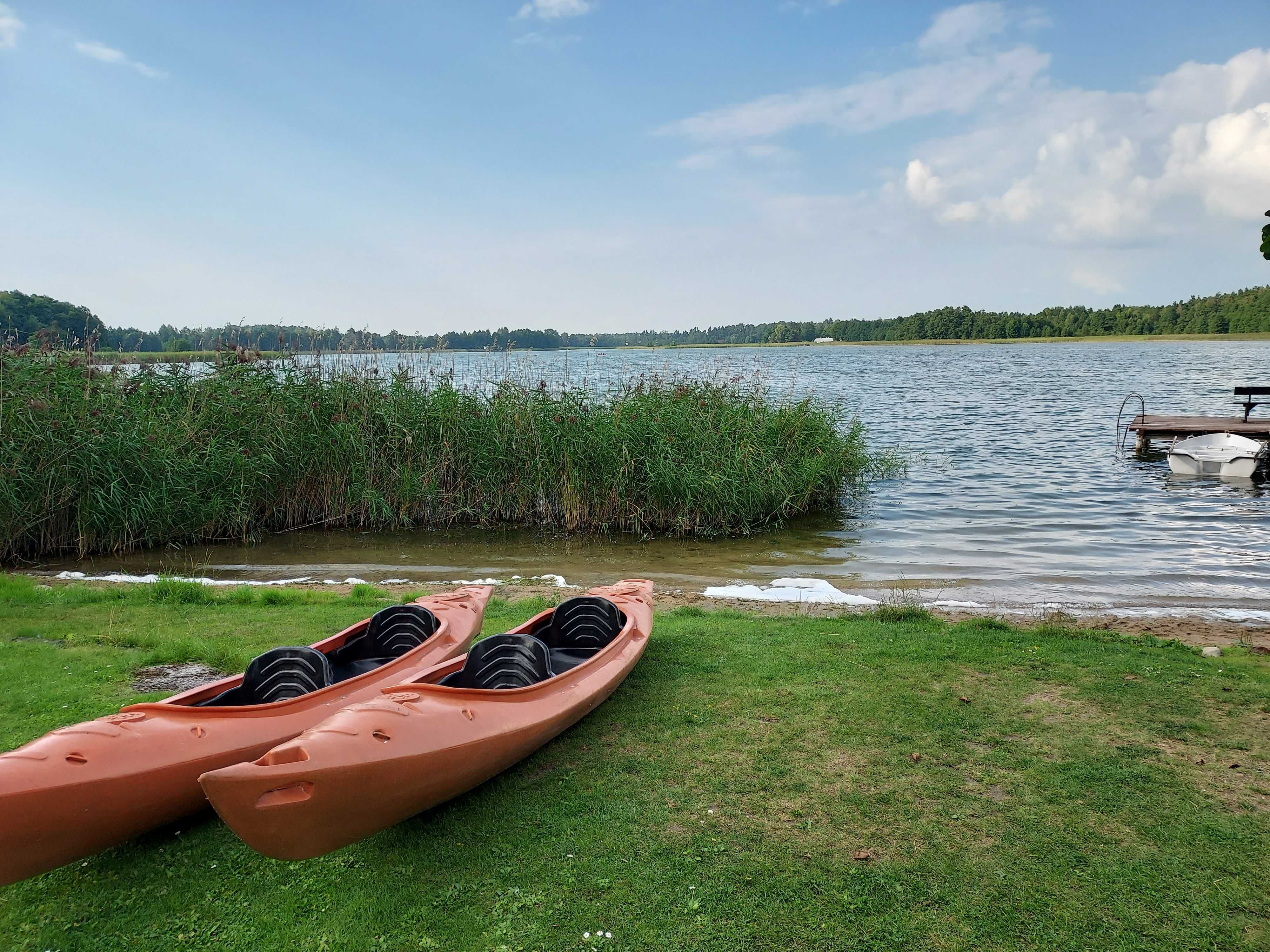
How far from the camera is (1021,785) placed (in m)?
3.73

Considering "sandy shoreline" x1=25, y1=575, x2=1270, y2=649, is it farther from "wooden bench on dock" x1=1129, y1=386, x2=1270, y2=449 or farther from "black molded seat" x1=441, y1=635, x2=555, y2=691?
"wooden bench on dock" x1=1129, y1=386, x2=1270, y2=449

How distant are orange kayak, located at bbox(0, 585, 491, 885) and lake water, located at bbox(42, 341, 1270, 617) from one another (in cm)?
558

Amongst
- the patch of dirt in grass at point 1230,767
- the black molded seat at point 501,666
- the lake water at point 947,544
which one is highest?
the black molded seat at point 501,666

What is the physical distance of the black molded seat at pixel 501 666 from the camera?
4.05m

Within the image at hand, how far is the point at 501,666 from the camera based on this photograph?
13.4 feet

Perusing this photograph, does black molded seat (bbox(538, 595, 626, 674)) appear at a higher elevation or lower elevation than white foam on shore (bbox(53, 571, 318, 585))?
higher

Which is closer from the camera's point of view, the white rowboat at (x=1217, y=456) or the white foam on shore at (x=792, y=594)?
the white foam on shore at (x=792, y=594)

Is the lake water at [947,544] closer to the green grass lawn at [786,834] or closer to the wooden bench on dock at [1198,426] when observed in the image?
the wooden bench on dock at [1198,426]

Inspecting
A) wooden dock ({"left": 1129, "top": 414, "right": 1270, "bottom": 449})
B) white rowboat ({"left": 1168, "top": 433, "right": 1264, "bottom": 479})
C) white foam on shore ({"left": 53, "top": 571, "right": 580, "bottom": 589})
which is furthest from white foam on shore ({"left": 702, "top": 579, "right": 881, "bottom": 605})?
wooden dock ({"left": 1129, "top": 414, "right": 1270, "bottom": 449})

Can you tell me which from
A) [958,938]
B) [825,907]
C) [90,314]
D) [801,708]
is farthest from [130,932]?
[90,314]

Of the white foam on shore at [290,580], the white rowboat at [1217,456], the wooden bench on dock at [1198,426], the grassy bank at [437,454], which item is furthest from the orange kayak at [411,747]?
the wooden bench on dock at [1198,426]

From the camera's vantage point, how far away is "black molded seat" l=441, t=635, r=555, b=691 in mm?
4047

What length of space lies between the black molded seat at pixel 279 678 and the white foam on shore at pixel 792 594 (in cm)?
471

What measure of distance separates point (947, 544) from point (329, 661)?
919 centimetres
